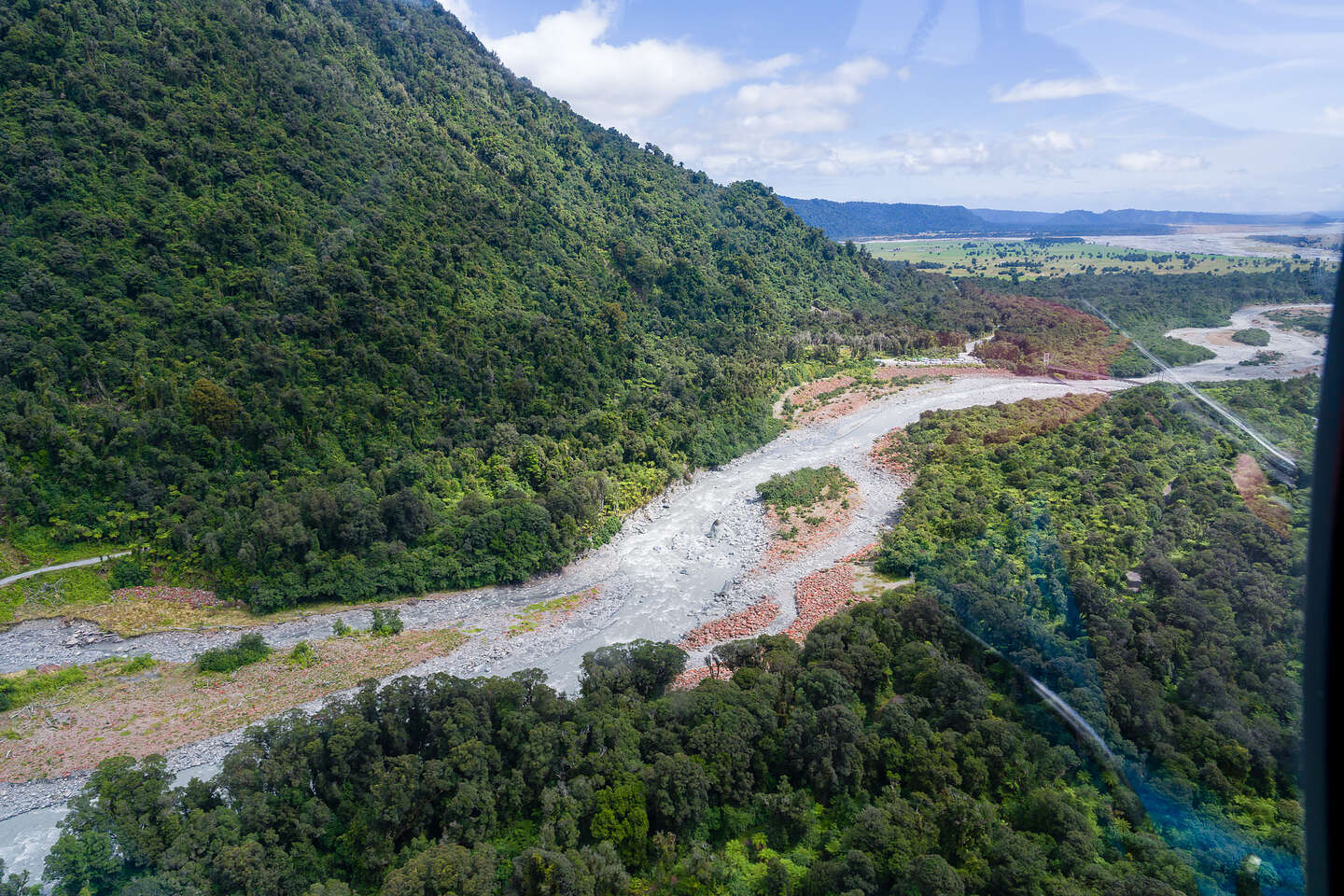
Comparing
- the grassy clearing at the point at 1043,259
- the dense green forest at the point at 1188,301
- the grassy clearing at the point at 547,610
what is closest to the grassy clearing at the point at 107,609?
the grassy clearing at the point at 547,610

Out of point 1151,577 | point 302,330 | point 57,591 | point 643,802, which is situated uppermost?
point 302,330

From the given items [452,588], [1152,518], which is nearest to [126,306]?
[452,588]

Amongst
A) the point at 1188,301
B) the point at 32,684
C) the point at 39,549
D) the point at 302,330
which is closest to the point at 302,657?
the point at 32,684

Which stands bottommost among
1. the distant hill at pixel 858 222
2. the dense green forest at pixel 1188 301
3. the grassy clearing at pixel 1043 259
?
the dense green forest at pixel 1188 301

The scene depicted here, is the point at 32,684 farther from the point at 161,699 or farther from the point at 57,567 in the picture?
the point at 57,567

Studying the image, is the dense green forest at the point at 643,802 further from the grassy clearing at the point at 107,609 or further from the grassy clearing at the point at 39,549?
the grassy clearing at the point at 39,549

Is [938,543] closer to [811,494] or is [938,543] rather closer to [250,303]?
[811,494]

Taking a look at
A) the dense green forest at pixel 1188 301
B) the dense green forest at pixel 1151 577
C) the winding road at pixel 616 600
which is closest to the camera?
the dense green forest at pixel 1188 301
